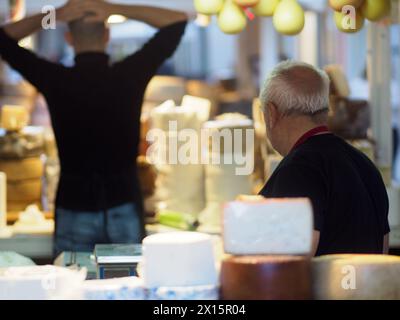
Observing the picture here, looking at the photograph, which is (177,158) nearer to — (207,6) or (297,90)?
(207,6)

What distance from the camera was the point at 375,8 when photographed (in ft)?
9.70

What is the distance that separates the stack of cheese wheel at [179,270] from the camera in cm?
172

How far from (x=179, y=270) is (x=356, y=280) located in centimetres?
34

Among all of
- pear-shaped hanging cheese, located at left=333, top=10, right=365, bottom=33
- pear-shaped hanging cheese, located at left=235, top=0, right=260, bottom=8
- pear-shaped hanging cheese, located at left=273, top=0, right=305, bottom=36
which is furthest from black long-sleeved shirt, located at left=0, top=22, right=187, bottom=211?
pear-shaped hanging cheese, located at left=333, top=10, right=365, bottom=33

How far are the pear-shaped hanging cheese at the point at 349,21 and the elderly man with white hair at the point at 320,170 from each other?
487 millimetres

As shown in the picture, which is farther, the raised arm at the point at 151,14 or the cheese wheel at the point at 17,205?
the cheese wheel at the point at 17,205

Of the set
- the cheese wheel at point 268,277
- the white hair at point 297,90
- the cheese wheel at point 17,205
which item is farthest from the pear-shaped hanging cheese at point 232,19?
the cheese wheel at point 268,277

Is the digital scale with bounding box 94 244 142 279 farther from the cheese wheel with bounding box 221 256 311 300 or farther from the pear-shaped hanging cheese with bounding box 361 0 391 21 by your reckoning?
the pear-shaped hanging cheese with bounding box 361 0 391 21

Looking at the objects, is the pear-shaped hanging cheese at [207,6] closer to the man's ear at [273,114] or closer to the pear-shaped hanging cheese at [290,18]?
the pear-shaped hanging cheese at [290,18]

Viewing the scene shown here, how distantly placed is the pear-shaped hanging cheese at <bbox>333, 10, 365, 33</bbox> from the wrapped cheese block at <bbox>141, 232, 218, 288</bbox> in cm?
141

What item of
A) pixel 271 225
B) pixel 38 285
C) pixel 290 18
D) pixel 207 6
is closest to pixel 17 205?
pixel 207 6

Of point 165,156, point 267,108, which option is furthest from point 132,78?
point 267,108

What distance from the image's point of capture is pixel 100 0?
3600mm
